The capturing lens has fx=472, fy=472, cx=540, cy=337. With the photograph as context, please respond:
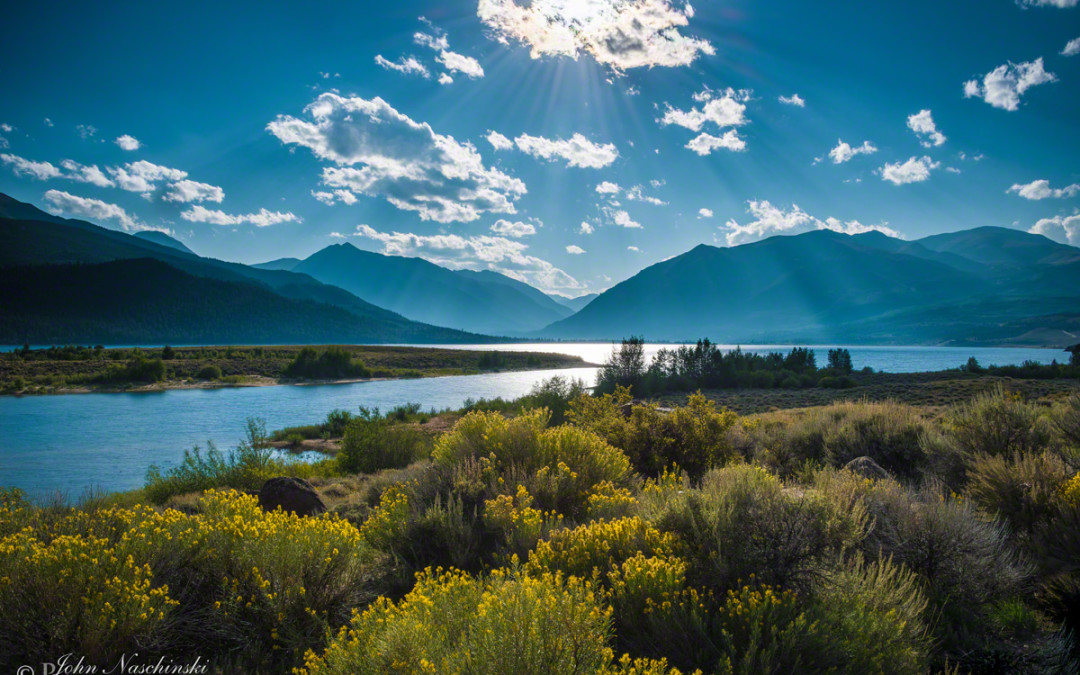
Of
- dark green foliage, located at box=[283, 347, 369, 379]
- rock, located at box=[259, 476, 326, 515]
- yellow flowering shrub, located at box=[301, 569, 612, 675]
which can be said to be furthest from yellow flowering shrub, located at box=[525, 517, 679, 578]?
dark green foliage, located at box=[283, 347, 369, 379]

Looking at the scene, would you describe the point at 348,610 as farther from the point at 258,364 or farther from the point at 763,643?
the point at 258,364

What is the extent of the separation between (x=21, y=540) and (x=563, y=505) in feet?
17.2

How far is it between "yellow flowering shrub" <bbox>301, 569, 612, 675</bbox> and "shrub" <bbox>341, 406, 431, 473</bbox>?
1238 cm

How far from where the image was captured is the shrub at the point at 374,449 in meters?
15.6

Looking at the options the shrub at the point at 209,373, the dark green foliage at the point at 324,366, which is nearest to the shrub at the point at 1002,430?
the shrub at the point at 209,373

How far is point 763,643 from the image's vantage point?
10.1ft

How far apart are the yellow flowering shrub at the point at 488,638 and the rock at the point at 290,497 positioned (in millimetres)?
5173

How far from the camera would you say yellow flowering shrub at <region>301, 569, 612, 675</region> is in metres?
2.44

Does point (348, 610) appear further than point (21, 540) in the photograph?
Yes

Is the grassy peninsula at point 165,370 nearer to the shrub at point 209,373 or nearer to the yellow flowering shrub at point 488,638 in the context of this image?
the shrub at point 209,373

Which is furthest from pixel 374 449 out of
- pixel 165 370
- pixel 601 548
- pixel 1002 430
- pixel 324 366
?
pixel 324 366

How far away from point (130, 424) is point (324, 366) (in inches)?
1297

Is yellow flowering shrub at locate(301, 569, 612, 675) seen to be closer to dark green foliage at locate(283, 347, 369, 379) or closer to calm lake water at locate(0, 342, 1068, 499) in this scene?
calm lake water at locate(0, 342, 1068, 499)

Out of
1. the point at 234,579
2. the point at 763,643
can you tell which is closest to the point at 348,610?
the point at 234,579
